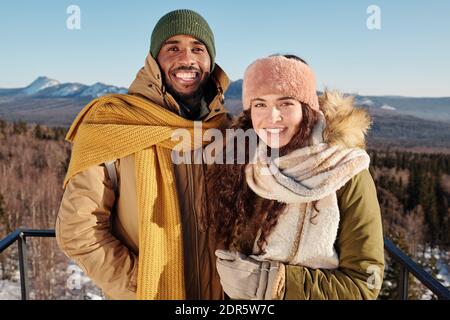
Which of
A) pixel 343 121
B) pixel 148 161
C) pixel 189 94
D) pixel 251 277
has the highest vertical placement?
pixel 189 94

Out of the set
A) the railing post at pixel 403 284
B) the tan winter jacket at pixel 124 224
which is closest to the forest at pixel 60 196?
the tan winter jacket at pixel 124 224

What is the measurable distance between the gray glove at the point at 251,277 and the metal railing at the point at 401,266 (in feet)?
1.79

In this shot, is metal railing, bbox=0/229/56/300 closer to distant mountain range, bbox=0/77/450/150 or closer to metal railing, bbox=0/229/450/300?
metal railing, bbox=0/229/450/300

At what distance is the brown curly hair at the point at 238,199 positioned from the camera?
4.86 feet

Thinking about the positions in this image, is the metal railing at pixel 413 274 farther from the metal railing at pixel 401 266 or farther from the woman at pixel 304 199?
the woman at pixel 304 199

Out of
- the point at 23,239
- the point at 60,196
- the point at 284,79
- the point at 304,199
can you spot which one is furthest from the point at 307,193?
the point at 60,196

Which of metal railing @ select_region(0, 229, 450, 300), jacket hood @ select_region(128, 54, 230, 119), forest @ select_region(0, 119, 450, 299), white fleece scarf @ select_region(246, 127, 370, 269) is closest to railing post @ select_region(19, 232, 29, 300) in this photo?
metal railing @ select_region(0, 229, 450, 300)

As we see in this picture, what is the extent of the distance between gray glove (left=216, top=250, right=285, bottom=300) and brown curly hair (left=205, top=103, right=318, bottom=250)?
0.08 meters

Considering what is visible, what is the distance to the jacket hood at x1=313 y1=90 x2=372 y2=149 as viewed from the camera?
145 centimetres

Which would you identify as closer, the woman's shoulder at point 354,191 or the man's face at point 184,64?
the woman's shoulder at point 354,191

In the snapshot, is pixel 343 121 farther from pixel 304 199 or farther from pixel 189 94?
pixel 189 94

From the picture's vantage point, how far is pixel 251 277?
4.83 ft

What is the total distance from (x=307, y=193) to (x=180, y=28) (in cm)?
96

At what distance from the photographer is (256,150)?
1.54m
